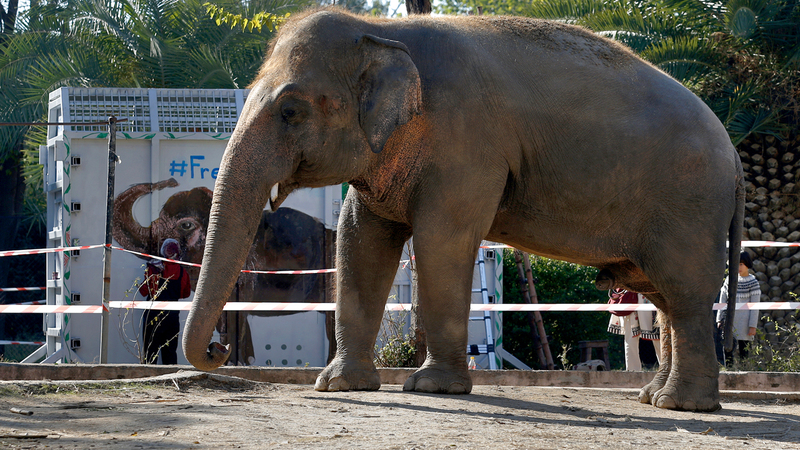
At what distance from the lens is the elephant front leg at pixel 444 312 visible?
518cm

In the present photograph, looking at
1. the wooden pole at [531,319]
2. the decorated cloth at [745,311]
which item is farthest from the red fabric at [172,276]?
the decorated cloth at [745,311]

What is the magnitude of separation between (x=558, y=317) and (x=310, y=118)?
1003 centimetres

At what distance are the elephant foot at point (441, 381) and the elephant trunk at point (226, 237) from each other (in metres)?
1.35

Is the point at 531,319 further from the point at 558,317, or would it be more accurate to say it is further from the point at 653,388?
the point at 653,388

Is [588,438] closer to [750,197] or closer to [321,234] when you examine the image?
[321,234]

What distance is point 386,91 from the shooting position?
5.12 metres

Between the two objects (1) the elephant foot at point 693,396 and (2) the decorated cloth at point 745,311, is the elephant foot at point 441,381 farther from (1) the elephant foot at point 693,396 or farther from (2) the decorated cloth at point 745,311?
(2) the decorated cloth at point 745,311

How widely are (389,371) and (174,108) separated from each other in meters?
5.33

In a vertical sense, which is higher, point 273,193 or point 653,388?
point 273,193

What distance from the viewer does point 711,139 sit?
18.4 ft

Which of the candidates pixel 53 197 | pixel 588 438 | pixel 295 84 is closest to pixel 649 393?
pixel 588 438

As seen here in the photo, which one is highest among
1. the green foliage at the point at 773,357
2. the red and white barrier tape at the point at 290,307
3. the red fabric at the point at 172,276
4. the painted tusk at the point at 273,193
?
the painted tusk at the point at 273,193

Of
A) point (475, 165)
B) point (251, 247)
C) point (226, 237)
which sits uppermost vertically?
point (475, 165)

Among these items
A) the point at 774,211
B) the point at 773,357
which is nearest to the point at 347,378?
the point at 773,357
